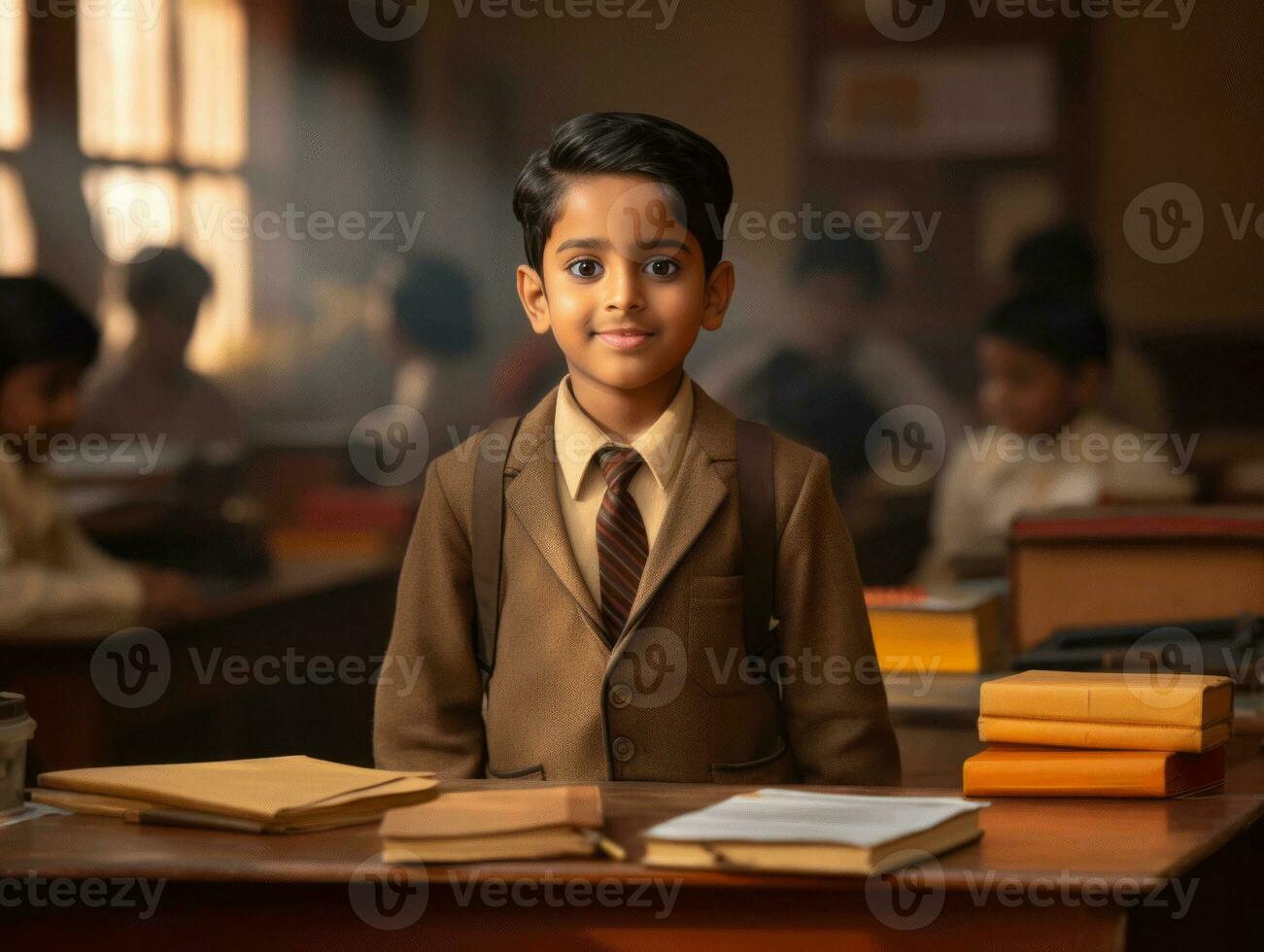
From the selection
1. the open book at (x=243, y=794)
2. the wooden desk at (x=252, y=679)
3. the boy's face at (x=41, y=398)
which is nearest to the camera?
the open book at (x=243, y=794)

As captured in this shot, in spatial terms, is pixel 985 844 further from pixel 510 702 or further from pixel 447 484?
pixel 447 484

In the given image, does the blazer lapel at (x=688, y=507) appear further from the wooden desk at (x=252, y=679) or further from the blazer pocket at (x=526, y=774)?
the wooden desk at (x=252, y=679)

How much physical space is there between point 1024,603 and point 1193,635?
0.28 metres

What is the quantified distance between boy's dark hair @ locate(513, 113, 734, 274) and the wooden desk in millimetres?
2251

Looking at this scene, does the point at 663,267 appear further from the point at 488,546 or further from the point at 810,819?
the point at 810,819

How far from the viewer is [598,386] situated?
1862 millimetres

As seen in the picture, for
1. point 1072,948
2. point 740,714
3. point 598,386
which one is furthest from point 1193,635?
point 1072,948

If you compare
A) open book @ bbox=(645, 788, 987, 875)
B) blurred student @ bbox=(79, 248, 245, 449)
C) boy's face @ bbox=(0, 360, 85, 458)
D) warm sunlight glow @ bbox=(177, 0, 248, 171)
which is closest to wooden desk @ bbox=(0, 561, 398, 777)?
blurred student @ bbox=(79, 248, 245, 449)

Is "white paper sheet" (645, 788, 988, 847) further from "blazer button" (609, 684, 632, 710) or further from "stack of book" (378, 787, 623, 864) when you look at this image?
"blazer button" (609, 684, 632, 710)

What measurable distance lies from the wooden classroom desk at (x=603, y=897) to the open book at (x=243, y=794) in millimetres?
26

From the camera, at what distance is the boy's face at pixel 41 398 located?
4027 millimetres

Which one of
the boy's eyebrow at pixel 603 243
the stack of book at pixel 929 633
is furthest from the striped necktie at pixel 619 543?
the stack of book at pixel 929 633

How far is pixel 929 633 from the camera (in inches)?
99.2

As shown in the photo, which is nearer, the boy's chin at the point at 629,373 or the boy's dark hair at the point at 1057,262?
the boy's chin at the point at 629,373
